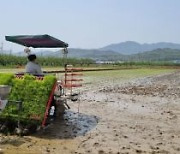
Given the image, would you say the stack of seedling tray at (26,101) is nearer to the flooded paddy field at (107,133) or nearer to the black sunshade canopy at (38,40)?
the flooded paddy field at (107,133)

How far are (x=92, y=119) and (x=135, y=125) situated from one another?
1749mm

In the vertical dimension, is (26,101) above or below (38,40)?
below

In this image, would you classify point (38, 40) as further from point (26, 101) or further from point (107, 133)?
point (107, 133)

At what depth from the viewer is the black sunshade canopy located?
12.8m

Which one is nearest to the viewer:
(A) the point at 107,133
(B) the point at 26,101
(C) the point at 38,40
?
(B) the point at 26,101

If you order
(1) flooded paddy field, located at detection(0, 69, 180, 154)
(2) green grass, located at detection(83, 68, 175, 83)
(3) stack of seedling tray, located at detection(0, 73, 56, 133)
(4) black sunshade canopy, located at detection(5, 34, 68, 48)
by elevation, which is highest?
(4) black sunshade canopy, located at detection(5, 34, 68, 48)

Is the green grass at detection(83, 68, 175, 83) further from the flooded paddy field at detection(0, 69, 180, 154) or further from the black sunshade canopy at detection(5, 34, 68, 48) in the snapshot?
the black sunshade canopy at detection(5, 34, 68, 48)

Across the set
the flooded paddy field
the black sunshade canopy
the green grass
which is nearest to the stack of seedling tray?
the flooded paddy field

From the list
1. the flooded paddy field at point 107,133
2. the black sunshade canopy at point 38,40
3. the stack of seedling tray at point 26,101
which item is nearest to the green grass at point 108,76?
the flooded paddy field at point 107,133

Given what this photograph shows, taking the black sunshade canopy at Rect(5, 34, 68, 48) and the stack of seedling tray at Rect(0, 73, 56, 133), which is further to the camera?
the black sunshade canopy at Rect(5, 34, 68, 48)

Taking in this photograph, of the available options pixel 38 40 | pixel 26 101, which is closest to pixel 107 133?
pixel 26 101

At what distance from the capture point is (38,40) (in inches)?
539

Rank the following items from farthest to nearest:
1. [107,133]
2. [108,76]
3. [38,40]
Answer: [108,76] → [38,40] → [107,133]

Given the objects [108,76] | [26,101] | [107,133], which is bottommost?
[108,76]
